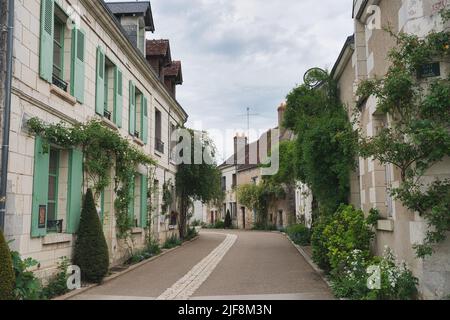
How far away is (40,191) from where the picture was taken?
24.6ft

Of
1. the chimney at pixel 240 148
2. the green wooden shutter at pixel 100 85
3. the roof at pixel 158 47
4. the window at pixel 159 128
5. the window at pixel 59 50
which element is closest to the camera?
the window at pixel 59 50

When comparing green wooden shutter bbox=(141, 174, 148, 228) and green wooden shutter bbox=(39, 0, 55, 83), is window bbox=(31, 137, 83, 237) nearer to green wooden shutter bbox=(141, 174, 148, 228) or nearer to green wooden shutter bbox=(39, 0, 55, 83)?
green wooden shutter bbox=(39, 0, 55, 83)

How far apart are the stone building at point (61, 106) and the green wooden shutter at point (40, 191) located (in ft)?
0.05

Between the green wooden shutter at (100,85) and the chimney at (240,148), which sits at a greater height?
the chimney at (240,148)

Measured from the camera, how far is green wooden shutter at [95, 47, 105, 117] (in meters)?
10.2

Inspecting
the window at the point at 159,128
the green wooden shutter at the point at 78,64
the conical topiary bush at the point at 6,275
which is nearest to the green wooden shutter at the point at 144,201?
the window at the point at 159,128

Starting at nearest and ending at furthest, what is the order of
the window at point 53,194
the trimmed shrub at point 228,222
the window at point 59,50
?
the window at point 53,194, the window at point 59,50, the trimmed shrub at point 228,222

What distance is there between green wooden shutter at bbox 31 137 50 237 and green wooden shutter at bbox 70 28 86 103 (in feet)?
5.92

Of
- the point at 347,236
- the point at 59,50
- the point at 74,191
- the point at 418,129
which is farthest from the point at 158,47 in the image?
the point at 418,129

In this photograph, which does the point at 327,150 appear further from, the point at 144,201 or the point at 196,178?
the point at 196,178

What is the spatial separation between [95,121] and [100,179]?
121 cm

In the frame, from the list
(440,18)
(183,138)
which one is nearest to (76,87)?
(440,18)

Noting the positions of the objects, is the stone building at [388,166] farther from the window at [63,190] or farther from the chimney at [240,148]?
the chimney at [240,148]

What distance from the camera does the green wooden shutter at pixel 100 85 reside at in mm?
10227
